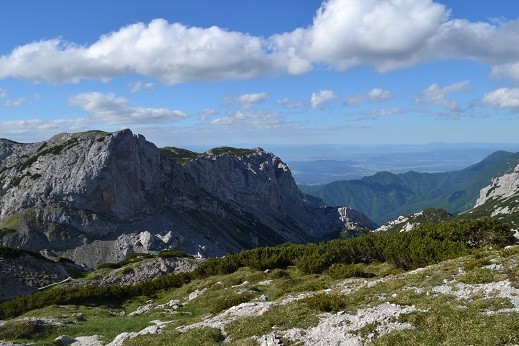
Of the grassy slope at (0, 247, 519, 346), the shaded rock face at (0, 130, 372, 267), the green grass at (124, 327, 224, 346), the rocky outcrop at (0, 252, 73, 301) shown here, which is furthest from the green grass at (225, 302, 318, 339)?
the shaded rock face at (0, 130, 372, 267)

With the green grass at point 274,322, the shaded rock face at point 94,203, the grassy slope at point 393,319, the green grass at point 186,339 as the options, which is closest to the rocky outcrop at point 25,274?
the grassy slope at point 393,319

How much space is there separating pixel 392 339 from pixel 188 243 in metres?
154

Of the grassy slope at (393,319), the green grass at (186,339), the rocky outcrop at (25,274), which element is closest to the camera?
the grassy slope at (393,319)

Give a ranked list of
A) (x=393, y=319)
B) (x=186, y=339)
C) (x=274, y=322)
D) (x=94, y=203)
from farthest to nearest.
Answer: (x=94, y=203) < (x=274, y=322) < (x=186, y=339) < (x=393, y=319)

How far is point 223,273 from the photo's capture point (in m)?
54.0

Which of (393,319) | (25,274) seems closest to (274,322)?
(393,319)

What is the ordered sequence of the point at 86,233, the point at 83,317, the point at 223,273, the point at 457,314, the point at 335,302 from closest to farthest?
1. the point at 457,314
2. the point at 335,302
3. the point at 83,317
4. the point at 223,273
5. the point at 86,233

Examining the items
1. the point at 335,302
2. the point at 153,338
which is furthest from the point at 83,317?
the point at 335,302

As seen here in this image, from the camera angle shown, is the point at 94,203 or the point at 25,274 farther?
the point at 94,203

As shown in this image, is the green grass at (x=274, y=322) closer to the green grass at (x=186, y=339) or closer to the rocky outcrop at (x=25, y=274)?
the green grass at (x=186, y=339)

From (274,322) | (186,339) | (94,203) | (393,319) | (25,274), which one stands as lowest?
(25,274)

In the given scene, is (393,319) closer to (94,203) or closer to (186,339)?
(186,339)

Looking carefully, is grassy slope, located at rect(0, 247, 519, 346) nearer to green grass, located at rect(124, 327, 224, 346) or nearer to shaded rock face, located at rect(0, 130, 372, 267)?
green grass, located at rect(124, 327, 224, 346)

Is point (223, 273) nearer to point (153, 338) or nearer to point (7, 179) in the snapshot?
point (153, 338)
